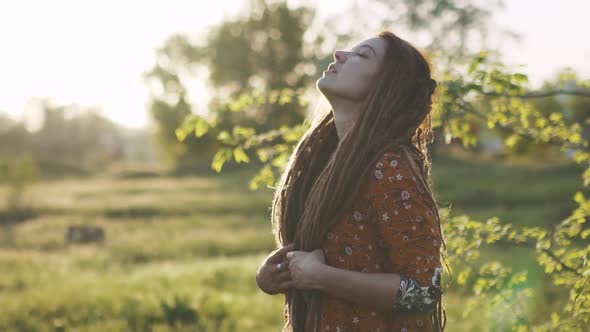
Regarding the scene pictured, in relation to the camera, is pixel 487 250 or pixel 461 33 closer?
pixel 487 250

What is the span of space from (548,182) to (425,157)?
24522mm

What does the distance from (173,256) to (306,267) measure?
40.1 feet

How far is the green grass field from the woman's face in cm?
249

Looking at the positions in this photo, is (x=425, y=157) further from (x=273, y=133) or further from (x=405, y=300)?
(x=273, y=133)

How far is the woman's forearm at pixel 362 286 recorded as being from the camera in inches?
84.4

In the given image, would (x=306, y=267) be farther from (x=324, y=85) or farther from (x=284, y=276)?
(x=324, y=85)

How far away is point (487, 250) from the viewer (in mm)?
14242

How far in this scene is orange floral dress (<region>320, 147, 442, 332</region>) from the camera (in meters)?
2.13

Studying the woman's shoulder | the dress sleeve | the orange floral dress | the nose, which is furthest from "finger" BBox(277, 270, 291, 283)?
the nose

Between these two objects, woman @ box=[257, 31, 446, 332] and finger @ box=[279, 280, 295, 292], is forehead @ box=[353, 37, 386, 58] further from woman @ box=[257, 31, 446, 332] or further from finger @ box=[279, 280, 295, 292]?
finger @ box=[279, 280, 295, 292]

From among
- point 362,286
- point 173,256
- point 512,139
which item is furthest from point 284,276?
point 173,256

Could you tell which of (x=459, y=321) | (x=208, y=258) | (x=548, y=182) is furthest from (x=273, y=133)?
(x=548, y=182)

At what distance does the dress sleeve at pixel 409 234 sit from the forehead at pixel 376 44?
0.50 meters

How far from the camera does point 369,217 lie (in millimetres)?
2250
